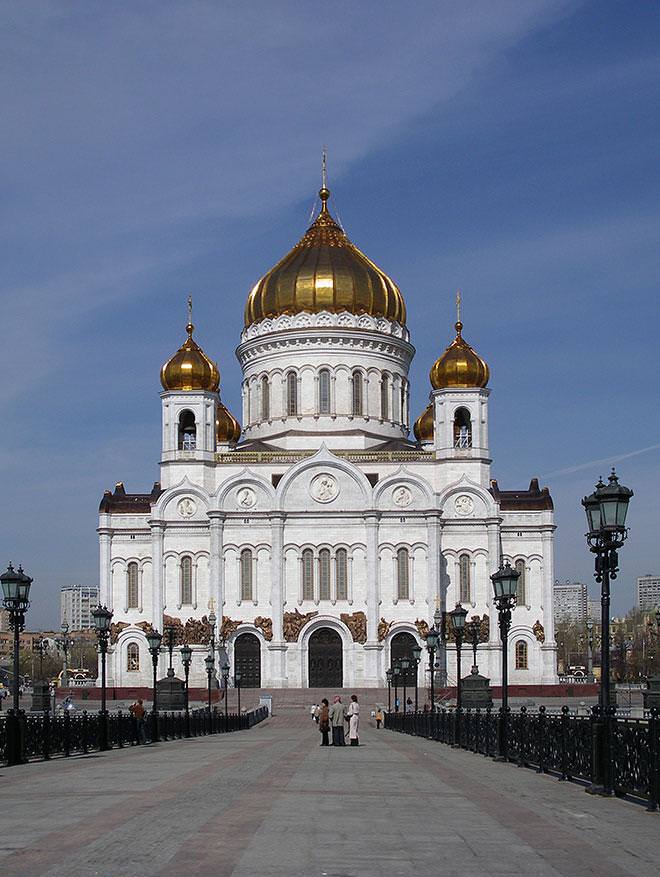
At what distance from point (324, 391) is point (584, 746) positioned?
56.6 metres

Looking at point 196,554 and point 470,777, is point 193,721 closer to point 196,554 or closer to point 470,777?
point 470,777

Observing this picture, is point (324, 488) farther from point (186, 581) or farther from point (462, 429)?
point (186, 581)

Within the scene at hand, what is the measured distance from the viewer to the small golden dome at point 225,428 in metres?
79.7

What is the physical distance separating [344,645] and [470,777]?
163ft

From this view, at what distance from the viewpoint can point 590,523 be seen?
55.4 feet

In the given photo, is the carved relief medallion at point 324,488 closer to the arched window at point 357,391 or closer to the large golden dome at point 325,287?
the arched window at point 357,391

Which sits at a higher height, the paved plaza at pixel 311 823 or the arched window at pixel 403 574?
the arched window at pixel 403 574

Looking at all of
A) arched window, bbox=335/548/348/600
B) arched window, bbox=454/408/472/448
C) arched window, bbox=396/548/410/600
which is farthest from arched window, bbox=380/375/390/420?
arched window, bbox=335/548/348/600

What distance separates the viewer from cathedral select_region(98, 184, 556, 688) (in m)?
67.7

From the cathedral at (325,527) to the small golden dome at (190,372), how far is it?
8 centimetres

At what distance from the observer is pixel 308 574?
68688 millimetres

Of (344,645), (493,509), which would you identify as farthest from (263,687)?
(493,509)

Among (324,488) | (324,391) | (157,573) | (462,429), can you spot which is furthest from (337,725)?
(324,391)

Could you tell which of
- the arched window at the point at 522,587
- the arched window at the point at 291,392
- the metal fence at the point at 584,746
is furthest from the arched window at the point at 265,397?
the metal fence at the point at 584,746
